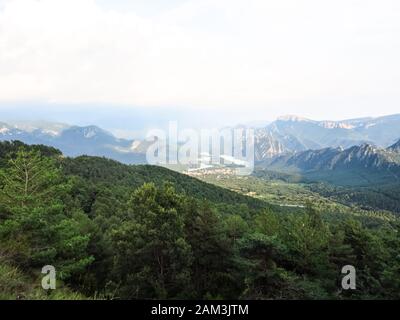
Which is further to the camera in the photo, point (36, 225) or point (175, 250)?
point (175, 250)

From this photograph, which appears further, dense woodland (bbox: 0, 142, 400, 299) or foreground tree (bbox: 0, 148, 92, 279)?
dense woodland (bbox: 0, 142, 400, 299)

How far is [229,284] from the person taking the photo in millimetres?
27812

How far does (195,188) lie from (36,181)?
12359cm

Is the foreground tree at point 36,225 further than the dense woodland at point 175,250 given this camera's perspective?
No

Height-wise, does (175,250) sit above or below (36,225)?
below

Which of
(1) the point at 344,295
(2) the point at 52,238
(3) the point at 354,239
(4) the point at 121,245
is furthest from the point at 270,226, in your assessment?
(2) the point at 52,238
